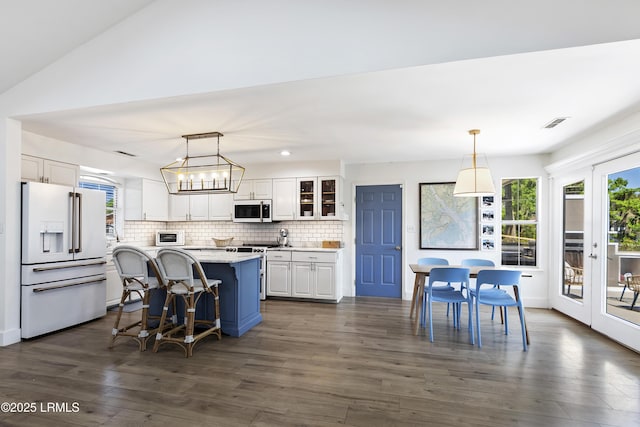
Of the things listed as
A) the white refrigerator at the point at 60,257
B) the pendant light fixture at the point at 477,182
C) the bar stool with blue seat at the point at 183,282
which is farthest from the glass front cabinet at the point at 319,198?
the white refrigerator at the point at 60,257

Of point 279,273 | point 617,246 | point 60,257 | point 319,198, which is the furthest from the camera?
point 319,198

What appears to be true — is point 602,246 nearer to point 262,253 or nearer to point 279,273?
point 279,273

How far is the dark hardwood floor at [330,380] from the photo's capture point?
2.14 m

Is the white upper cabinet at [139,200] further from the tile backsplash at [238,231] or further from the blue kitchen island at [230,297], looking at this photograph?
the blue kitchen island at [230,297]

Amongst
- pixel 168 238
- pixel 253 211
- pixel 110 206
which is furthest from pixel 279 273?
pixel 110 206

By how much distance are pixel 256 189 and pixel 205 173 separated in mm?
1695

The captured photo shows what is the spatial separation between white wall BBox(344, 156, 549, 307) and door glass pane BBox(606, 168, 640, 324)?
1.42 metres

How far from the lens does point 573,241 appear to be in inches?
178

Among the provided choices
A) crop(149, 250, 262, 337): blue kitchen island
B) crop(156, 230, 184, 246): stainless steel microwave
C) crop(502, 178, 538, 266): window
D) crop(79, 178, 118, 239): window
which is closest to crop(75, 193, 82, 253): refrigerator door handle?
crop(149, 250, 262, 337): blue kitchen island

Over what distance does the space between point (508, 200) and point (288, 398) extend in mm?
4757

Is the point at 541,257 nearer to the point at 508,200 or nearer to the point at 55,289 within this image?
the point at 508,200

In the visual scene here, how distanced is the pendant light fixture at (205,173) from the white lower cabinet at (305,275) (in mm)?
1500

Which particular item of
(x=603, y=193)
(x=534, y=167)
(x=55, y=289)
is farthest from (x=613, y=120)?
(x=55, y=289)

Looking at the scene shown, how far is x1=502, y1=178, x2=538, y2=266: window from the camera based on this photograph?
5254 millimetres
